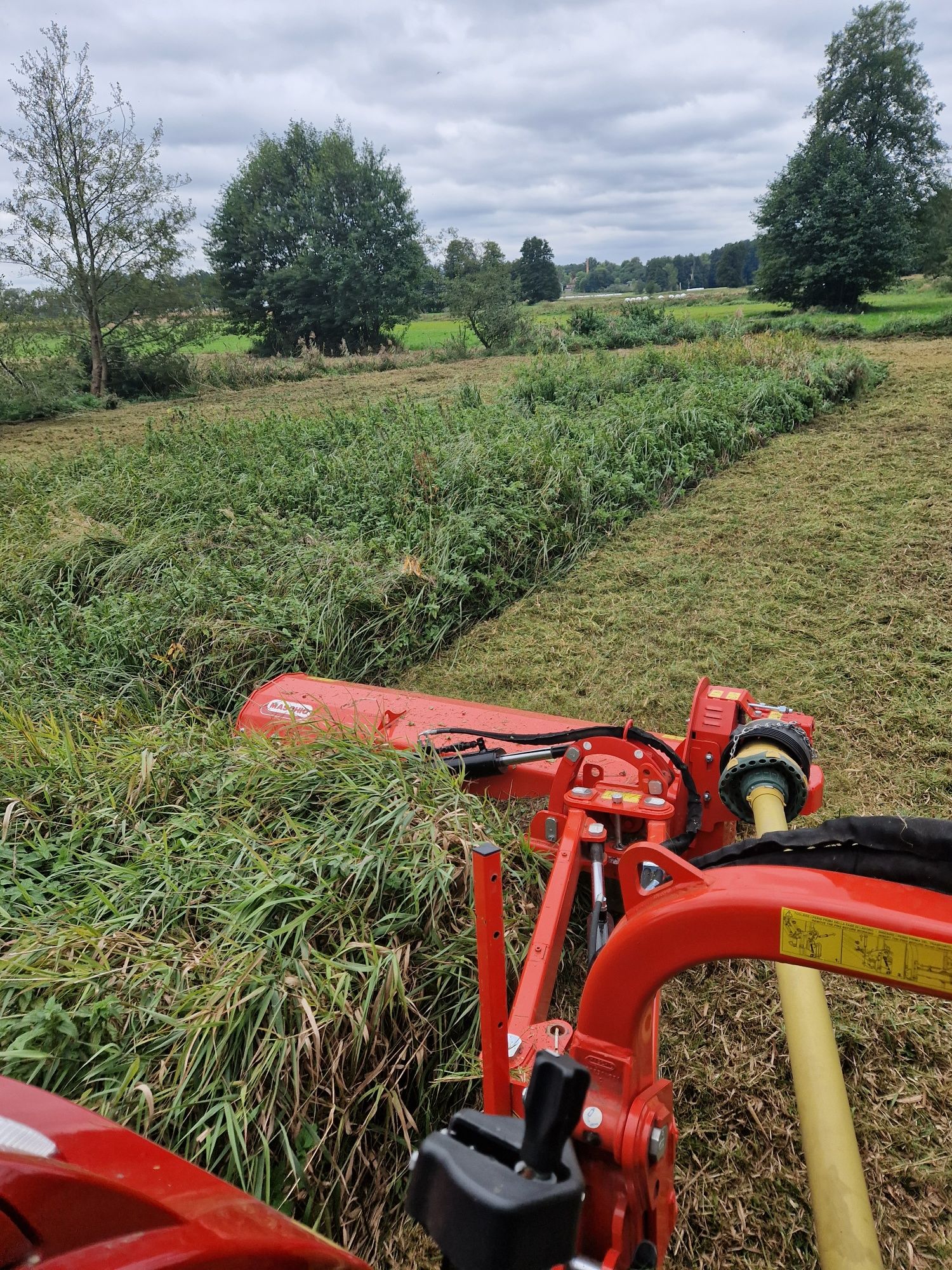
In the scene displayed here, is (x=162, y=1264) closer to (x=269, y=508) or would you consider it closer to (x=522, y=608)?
(x=522, y=608)

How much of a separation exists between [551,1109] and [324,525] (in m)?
4.59

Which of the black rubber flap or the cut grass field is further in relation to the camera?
the cut grass field

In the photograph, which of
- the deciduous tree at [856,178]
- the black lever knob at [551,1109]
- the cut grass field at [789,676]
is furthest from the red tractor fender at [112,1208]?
the deciduous tree at [856,178]

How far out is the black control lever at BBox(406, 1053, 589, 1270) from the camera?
2.09 feet

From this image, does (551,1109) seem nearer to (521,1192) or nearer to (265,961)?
(521,1192)

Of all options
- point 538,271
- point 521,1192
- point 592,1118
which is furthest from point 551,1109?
point 538,271

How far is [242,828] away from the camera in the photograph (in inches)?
88.7

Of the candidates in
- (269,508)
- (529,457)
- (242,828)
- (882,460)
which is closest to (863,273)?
(882,460)

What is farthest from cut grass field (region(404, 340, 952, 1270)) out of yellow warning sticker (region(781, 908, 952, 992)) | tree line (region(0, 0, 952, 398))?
tree line (region(0, 0, 952, 398))

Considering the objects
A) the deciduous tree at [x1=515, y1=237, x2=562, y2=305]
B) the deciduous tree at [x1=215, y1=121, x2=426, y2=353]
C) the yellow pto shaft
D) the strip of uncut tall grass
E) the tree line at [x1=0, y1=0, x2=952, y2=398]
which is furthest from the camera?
the deciduous tree at [x1=515, y1=237, x2=562, y2=305]

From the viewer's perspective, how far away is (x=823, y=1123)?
119cm

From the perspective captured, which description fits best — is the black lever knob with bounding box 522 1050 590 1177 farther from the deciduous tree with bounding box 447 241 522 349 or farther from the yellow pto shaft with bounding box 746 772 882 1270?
the deciduous tree with bounding box 447 241 522 349

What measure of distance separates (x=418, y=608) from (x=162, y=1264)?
3.67 meters

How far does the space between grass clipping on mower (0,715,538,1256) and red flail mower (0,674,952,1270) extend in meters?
0.38
